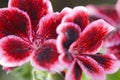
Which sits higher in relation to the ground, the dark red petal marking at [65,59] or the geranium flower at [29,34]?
the geranium flower at [29,34]

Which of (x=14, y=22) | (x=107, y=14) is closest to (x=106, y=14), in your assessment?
(x=107, y=14)

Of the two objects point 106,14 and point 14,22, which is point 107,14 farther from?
point 14,22

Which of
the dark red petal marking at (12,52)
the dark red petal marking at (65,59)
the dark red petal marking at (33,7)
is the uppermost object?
the dark red petal marking at (33,7)

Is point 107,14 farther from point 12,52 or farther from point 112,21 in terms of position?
point 12,52

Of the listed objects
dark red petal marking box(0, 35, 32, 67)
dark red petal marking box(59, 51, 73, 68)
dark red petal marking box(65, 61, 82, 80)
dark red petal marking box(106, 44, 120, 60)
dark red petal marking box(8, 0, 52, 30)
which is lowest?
dark red petal marking box(65, 61, 82, 80)

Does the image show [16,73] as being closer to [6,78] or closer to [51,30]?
[6,78]
